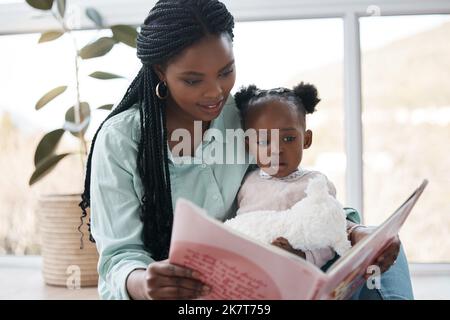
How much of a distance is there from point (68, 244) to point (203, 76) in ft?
3.98

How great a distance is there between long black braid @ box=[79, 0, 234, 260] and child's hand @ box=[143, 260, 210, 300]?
0.25m

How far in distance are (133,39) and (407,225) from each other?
1.18 metres

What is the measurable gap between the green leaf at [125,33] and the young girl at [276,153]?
0.93m

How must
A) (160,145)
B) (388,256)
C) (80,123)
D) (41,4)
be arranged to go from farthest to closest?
(80,123) < (41,4) < (160,145) < (388,256)

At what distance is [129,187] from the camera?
1071mm

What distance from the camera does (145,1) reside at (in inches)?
87.3

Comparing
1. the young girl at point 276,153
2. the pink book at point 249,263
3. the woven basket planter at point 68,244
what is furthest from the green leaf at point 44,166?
the pink book at point 249,263

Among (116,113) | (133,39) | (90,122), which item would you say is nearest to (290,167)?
(116,113)

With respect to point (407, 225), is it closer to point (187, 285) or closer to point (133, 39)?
point (133, 39)

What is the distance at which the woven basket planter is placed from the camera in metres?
2.06

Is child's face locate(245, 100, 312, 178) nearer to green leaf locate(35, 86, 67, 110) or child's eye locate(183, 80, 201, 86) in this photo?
child's eye locate(183, 80, 201, 86)

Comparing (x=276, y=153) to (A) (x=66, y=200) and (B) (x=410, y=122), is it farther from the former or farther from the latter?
(B) (x=410, y=122)

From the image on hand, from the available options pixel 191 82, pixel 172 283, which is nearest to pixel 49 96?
pixel 191 82

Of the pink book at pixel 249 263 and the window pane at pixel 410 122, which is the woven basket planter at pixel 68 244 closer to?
the window pane at pixel 410 122
